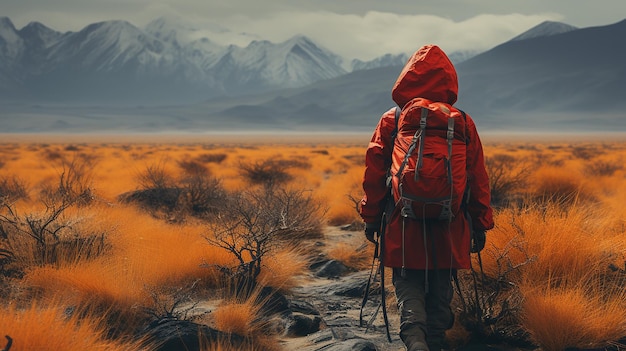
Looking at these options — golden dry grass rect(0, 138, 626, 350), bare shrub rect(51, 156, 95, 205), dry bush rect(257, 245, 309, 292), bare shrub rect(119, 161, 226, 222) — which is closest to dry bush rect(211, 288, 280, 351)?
golden dry grass rect(0, 138, 626, 350)

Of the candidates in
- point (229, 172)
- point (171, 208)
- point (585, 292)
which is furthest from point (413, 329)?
point (229, 172)

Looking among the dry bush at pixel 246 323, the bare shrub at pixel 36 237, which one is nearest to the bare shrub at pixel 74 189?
the bare shrub at pixel 36 237

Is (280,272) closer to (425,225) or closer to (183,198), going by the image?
(425,225)

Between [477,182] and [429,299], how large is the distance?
71cm

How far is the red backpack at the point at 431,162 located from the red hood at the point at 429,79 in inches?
7.2

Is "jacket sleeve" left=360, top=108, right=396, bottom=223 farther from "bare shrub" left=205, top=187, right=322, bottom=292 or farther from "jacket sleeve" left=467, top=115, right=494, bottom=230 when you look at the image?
"bare shrub" left=205, top=187, right=322, bottom=292

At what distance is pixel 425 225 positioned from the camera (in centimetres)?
337

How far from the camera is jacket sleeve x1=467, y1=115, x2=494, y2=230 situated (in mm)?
3447

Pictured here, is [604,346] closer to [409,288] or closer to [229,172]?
[409,288]

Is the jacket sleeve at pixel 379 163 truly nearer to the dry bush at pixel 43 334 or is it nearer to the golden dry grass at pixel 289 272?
the golden dry grass at pixel 289 272

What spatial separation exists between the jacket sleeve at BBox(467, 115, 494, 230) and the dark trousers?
0.36 m

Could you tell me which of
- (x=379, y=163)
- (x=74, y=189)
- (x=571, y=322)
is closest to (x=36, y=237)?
(x=379, y=163)

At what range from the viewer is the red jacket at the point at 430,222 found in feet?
11.1

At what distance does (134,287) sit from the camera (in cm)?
455
